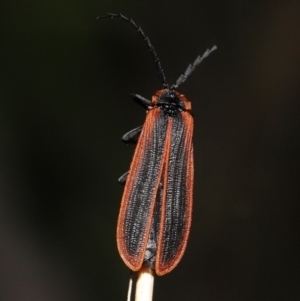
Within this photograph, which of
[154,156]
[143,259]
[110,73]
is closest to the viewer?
[143,259]

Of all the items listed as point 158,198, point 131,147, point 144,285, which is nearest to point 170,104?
point 158,198

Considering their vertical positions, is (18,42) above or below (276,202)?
above

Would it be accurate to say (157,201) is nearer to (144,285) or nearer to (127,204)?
(127,204)

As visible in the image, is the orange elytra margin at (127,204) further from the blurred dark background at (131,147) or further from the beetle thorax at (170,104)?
the blurred dark background at (131,147)

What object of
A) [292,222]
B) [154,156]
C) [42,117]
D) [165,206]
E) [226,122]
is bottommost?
[165,206]

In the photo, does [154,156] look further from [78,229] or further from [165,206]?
[78,229]

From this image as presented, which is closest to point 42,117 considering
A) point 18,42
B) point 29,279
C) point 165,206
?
point 18,42
